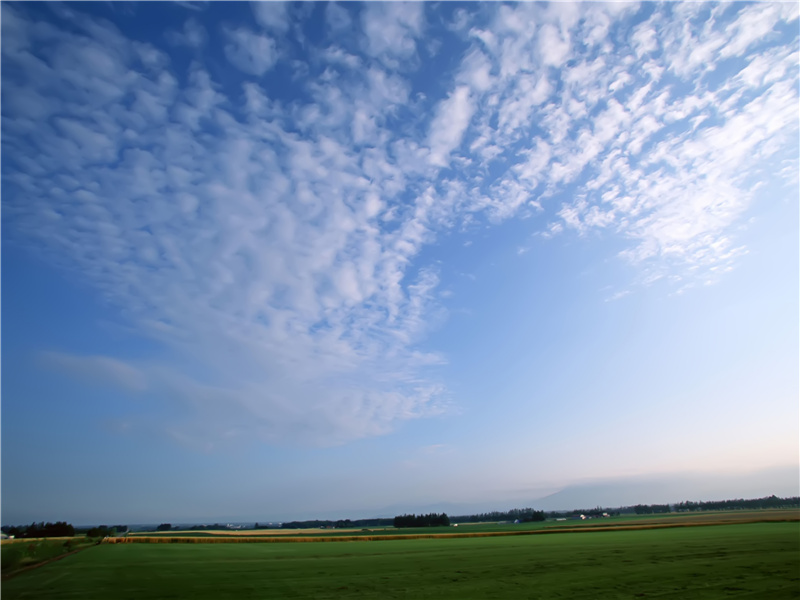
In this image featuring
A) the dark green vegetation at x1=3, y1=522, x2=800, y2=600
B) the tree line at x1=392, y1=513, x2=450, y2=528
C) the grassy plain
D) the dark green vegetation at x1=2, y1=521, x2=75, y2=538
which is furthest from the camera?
the tree line at x1=392, y1=513, x2=450, y2=528

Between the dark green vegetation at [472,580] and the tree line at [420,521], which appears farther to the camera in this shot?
the tree line at [420,521]

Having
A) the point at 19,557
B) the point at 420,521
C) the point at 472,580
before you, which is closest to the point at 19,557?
the point at 19,557

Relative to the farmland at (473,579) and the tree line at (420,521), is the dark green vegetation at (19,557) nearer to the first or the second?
the farmland at (473,579)

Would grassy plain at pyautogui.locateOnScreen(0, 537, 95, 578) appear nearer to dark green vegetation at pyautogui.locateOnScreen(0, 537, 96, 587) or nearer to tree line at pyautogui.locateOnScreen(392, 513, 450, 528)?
dark green vegetation at pyautogui.locateOnScreen(0, 537, 96, 587)

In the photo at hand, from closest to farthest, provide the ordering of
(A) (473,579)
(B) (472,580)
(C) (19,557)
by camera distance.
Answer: (B) (472,580) → (A) (473,579) → (C) (19,557)

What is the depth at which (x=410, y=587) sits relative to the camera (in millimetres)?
18719

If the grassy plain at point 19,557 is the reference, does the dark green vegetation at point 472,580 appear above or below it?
below

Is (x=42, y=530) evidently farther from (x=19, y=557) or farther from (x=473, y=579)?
(x=473, y=579)

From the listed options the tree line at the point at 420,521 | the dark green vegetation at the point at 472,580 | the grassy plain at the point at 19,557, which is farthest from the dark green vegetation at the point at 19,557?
the tree line at the point at 420,521

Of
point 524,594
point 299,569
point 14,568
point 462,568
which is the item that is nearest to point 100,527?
point 14,568

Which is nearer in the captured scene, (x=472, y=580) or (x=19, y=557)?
(x=472, y=580)

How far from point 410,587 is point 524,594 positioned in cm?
516

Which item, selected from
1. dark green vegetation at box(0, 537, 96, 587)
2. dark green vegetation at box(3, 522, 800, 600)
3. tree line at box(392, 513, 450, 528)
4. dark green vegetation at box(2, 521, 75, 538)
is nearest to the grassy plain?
dark green vegetation at box(0, 537, 96, 587)

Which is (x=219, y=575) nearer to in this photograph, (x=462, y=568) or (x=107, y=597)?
(x=107, y=597)
